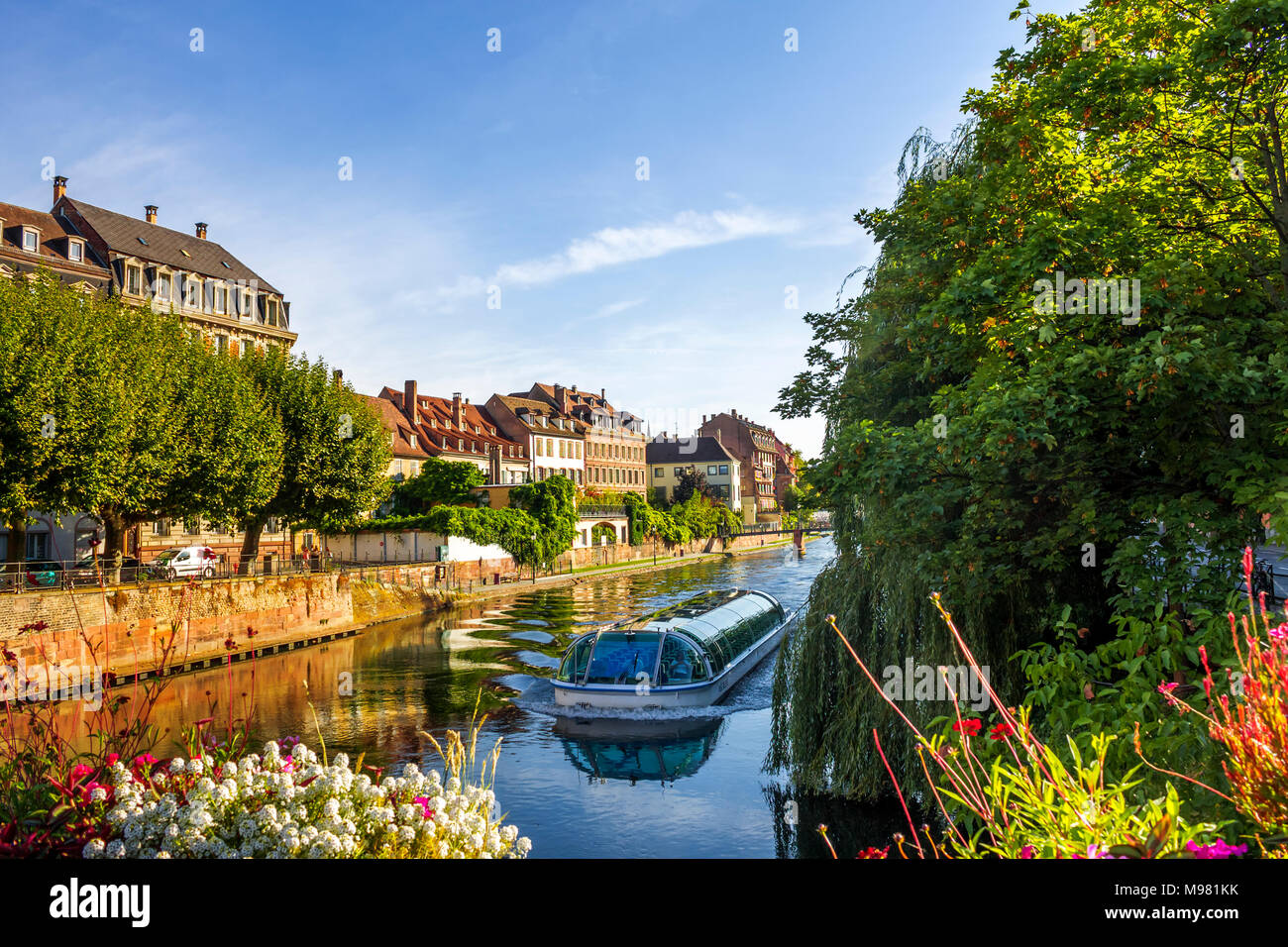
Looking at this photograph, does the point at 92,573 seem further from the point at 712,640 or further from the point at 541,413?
the point at 541,413

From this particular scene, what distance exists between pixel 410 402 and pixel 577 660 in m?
54.5

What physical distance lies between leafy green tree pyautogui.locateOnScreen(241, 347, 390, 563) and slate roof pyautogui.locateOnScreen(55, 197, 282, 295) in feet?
46.5

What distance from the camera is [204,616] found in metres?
31.9

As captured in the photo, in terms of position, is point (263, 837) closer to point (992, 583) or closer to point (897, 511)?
point (897, 511)

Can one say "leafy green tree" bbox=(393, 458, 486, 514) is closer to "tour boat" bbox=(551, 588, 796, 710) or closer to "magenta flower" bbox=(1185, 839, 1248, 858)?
"tour boat" bbox=(551, 588, 796, 710)

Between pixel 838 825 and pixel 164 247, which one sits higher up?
pixel 164 247

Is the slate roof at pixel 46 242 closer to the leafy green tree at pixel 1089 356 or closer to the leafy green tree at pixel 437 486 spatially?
Result: the leafy green tree at pixel 437 486

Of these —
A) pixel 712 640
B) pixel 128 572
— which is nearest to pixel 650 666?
pixel 712 640

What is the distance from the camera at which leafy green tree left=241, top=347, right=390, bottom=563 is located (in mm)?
40562

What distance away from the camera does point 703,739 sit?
20.9 meters

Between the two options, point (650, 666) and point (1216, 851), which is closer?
point (1216, 851)

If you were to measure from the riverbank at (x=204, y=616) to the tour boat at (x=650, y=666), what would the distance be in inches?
326

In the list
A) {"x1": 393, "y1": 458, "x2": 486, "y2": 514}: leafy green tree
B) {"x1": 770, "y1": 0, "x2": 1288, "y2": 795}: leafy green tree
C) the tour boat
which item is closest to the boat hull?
the tour boat
